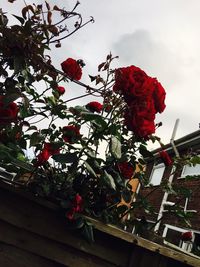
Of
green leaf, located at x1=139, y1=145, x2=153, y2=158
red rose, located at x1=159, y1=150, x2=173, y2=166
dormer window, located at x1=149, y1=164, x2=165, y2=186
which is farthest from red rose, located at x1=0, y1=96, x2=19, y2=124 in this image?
dormer window, located at x1=149, y1=164, x2=165, y2=186

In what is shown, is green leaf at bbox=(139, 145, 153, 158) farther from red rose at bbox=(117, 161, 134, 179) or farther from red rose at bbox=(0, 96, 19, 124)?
red rose at bbox=(0, 96, 19, 124)

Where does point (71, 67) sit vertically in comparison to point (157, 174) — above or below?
below

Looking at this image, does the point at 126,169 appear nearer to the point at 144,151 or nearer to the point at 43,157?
the point at 144,151

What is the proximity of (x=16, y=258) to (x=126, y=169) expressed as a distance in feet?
2.26

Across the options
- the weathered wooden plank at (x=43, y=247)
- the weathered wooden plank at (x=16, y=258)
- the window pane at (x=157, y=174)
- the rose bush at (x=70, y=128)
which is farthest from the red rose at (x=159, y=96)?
the window pane at (x=157, y=174)

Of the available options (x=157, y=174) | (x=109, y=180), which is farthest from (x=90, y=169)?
(x=157, y=174)

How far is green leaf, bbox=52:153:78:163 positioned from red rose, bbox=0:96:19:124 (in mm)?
272

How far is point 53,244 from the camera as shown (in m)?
1.54

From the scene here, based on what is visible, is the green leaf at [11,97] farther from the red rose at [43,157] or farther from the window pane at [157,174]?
the window pane at [157,174]

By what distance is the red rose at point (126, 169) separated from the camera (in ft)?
5.76

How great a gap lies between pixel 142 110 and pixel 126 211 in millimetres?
766

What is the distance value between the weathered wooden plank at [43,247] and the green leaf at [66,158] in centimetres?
35

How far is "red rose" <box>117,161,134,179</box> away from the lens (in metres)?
1.76

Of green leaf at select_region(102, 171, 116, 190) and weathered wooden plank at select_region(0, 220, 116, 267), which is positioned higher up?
green leaf at select_region(102, 171, 116, 190)
